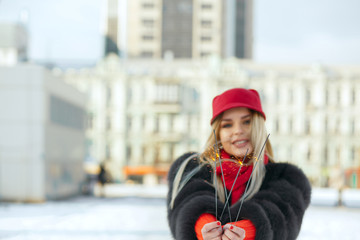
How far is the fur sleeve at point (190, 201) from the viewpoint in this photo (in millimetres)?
2098

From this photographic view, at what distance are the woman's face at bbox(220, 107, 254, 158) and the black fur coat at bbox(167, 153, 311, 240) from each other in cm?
14

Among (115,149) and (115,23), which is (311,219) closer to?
(115,149)

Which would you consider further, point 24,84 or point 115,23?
A: point 115,23

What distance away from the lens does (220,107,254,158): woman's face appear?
2.30m

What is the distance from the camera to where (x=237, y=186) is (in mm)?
2211

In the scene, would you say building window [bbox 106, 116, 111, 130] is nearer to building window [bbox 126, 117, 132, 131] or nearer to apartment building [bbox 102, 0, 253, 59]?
building window [bbox 126, 117, 132, 131]

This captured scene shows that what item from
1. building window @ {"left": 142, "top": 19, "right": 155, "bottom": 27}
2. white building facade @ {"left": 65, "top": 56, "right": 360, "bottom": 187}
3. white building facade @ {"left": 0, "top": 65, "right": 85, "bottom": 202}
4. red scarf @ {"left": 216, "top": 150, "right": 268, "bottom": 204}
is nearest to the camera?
red scarf @ {"left": 216, "top": 150, "right": 268, "bottom": 204}

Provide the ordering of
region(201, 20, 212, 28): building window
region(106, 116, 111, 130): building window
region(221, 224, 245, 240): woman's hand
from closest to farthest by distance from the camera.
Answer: region(221, 224, 245, 240): woman's hand → region(106, 116, 111, 130): building window → region(201, 20, 212, 28): building window

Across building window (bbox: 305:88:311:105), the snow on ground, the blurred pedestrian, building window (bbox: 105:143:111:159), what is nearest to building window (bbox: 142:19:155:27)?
building window (bbox: 105:143:111:159)

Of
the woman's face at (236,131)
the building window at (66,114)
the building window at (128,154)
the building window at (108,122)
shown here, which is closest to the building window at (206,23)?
the building window at (108,122)

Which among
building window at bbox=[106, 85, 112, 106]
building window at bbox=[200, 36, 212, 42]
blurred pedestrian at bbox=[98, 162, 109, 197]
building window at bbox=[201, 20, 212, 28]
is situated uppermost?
building window at bbox=[201, 20, 212, 28]

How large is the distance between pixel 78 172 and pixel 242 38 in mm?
66262

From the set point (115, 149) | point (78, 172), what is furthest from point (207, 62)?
point (78, 172)

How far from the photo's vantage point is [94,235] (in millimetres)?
7742
